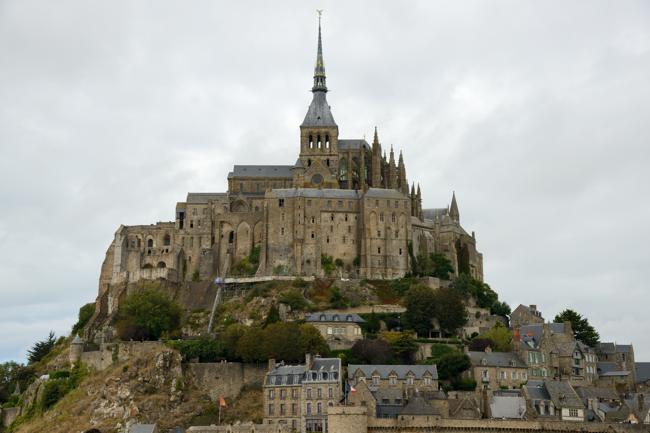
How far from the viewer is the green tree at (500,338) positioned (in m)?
82.1

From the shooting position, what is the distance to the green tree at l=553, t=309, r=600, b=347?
90.2 m

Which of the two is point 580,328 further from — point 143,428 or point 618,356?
point 143,428

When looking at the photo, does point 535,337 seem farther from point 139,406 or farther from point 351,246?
point 139,406

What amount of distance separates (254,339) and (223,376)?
3702mm

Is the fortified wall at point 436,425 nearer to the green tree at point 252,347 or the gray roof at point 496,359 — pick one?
the gray roof at point 496,359

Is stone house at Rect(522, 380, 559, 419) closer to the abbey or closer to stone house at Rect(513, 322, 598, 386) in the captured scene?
stone house at Rect(513, 322, 598, 386)

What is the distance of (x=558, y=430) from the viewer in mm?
67938

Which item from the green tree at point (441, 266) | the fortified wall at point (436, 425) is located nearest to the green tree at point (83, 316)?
the green tree at point (441, 266)

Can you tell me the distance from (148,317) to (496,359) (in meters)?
30.8

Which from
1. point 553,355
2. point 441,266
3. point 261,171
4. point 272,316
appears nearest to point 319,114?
point 261,171

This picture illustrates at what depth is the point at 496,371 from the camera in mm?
76125

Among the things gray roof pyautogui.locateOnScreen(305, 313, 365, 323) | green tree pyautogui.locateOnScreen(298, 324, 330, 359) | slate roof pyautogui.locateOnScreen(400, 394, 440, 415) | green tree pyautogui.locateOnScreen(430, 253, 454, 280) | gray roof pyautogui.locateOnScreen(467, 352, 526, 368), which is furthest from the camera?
green tree pyautogui.locateOnScreen(430, 253, 454, 280)

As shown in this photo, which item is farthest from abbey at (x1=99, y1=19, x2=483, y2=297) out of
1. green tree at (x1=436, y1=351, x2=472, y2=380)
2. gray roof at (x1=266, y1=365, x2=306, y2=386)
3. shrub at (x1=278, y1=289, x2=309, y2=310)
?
gray roof at (x1=266, y1=365, x2=306, y2=386)

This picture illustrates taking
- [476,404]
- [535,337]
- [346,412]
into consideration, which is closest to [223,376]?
[346,412]
